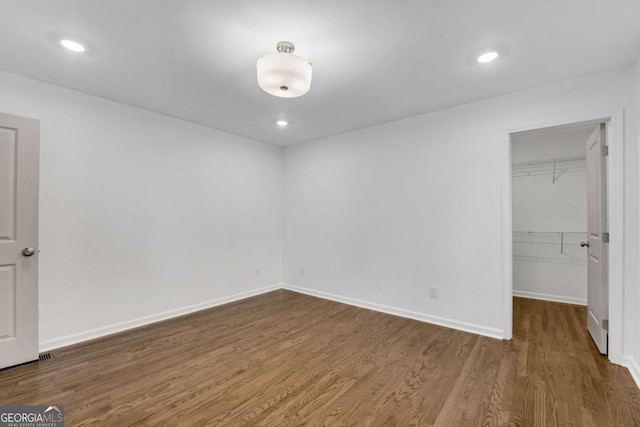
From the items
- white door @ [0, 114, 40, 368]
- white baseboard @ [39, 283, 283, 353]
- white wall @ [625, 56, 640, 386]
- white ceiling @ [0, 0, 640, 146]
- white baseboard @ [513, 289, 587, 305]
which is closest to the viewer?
white ceiling @ [0, 0, 640, 146]

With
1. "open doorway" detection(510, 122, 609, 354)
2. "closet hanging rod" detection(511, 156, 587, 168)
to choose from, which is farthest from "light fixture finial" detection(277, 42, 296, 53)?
"closet hanging rod" detection(511, 156, 587, 168)

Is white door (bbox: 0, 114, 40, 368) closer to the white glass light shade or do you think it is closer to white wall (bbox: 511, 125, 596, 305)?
the white glass light shade

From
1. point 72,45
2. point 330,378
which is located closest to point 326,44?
point 72,45

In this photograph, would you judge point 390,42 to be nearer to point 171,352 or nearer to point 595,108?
point 595,108

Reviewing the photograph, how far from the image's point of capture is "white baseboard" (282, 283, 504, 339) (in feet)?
10.2

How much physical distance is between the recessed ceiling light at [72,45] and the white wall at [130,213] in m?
0.92

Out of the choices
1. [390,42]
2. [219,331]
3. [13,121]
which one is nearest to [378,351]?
[219,331]

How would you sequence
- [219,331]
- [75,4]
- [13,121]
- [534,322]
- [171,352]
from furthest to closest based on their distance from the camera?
1. [534,322]
2. [219,331]
3. [171,352]
4. [13,121]
5. [75,4]

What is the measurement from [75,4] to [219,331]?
3020 millimetres

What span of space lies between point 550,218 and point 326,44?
449 cm

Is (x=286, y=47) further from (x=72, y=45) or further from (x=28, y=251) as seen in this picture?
(x=28, y=251)

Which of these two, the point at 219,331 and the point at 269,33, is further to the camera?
the point at 219,331

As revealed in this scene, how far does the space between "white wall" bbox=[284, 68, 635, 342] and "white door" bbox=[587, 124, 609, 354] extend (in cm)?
21

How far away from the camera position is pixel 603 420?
1.81 metres
